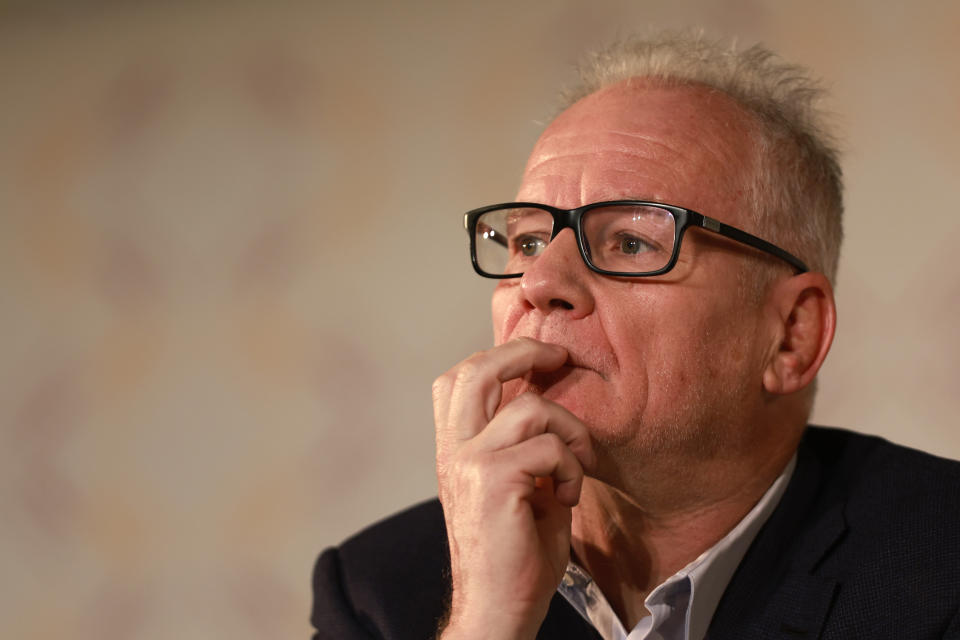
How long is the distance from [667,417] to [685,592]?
0.92 ft

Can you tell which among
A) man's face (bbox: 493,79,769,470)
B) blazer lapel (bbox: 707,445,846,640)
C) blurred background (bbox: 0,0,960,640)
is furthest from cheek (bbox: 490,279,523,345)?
blurred background (bbox: 0,0,960,640)

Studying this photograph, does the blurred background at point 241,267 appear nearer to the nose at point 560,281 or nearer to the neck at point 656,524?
the neck at point 656,524

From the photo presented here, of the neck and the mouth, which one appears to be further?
the neck

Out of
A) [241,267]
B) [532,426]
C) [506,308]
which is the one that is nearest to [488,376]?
[532,426]

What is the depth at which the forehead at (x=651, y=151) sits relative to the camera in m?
1.35

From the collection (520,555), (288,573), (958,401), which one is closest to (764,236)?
(520,555)

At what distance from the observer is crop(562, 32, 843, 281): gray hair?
1.45 metres

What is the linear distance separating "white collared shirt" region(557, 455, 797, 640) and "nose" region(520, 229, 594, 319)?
395 millimetres

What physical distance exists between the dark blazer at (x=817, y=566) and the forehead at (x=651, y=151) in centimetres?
50

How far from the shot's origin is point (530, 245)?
1.48m

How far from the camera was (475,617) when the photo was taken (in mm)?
1194

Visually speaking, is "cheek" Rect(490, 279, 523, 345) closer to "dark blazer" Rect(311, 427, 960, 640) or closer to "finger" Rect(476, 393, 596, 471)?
"finger" Rect(476, 393, 596, 471)

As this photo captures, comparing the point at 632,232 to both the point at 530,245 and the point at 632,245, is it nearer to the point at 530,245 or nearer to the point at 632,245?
the point at 632,245

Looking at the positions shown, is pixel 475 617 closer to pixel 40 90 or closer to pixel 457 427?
pixel 457 427
